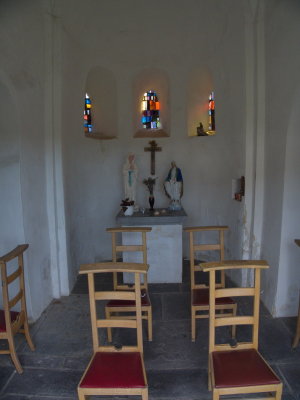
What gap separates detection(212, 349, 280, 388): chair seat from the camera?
1.78 meters

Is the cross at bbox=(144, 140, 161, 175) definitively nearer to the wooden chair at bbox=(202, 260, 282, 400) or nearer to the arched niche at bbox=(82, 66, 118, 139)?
the arched niche at bbox=(82, 66, 118, 139)

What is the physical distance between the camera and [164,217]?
4461mm

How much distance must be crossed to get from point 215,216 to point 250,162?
1635mm

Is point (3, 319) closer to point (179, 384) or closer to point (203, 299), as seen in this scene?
point (179, 384)

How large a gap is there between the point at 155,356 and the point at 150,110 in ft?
14.2

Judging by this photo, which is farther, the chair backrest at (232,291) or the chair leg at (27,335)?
the chair leg at (27,335)

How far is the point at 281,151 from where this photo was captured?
325 cm

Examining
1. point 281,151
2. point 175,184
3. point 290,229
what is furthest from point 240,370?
point 175,184

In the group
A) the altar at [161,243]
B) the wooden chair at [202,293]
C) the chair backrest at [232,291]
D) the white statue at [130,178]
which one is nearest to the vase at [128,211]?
the altar at [161,243]

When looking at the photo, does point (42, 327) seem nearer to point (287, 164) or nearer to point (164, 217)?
point (164, 217)

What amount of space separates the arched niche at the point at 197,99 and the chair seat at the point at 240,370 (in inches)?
160

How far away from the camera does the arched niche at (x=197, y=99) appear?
531 cm

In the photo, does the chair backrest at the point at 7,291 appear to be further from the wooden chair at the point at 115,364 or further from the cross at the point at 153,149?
the cross at the point at 153,149

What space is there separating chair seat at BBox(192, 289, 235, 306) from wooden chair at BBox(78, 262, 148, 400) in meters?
1.00
